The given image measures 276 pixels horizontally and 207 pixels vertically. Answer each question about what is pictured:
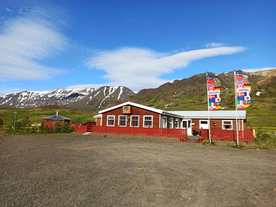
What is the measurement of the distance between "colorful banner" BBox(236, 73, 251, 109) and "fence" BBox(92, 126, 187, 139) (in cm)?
653

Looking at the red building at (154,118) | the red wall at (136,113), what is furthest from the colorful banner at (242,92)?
the red wall at (136,113)

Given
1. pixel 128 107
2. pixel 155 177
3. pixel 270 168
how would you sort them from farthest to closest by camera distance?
pixel 128 107 → pixel 270 168 → pixel 155 177

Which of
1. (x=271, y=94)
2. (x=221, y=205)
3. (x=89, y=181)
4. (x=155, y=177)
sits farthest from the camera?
(x=271, y=94)

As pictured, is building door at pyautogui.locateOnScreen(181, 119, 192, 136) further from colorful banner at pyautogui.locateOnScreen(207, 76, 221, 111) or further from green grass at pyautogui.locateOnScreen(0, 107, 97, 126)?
green grass at pyautogui.locateOnScreen(0, 107, 97, 126)

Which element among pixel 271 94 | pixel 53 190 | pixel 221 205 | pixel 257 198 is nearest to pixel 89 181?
pixel 53 190

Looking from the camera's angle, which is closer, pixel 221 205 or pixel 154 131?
pixel 221 205

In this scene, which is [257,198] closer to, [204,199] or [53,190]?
[204,199]

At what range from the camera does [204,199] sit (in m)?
5.04

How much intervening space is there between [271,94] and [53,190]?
14866 centimetres

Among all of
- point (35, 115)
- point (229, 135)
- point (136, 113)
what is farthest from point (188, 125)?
point (35, 115)

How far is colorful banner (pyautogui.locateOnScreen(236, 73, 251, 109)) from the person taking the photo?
1664cm

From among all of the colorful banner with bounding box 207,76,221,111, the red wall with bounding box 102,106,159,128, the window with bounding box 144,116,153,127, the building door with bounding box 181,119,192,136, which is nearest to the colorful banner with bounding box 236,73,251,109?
the colorful banner with bounding box 207,76,221,111

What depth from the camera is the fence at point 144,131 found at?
68.4 ft

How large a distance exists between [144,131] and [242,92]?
10861 mm
